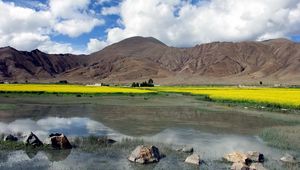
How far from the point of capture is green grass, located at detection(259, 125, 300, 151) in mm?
20328

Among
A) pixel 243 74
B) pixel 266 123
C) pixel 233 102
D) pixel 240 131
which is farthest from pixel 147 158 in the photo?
pixel 243 74

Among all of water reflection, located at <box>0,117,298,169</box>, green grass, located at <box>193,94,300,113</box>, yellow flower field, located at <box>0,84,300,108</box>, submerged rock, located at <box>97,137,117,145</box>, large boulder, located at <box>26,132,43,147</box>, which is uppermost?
yellow flower field, located at <box>0,84,300,108</box>

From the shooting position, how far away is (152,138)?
21.8 metres

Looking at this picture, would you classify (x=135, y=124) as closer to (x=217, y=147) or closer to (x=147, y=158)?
(x=217, y=147)

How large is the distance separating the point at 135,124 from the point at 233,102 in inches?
930

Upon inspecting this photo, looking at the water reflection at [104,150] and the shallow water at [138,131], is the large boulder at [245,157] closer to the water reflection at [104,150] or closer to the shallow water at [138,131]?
the shallow water at [138,131]

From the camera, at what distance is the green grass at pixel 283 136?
20328 mm

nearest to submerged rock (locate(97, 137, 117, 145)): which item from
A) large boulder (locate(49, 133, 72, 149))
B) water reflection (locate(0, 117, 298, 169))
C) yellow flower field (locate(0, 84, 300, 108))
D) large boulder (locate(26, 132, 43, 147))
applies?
water reflection (locate(0, 117, 298, 169))

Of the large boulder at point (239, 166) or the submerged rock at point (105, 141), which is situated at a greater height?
the submerged rock at point (105, 141)

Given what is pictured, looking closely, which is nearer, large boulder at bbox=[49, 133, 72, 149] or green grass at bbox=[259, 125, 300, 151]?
large boulder at bbox=[49, 133, 72, 149]

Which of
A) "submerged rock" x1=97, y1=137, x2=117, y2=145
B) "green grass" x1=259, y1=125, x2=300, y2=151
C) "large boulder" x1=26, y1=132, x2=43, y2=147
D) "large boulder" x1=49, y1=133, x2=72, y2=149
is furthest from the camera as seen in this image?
"green grass" x1=259, y1=125, x2=300, y2=151

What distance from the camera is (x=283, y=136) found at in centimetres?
2327

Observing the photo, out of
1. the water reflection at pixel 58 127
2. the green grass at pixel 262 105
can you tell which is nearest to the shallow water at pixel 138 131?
the water reflection at pixel 58 127

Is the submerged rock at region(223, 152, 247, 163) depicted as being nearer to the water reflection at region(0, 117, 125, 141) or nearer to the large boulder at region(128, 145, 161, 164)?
the large boulder at region(128, 145, 161, 164)
